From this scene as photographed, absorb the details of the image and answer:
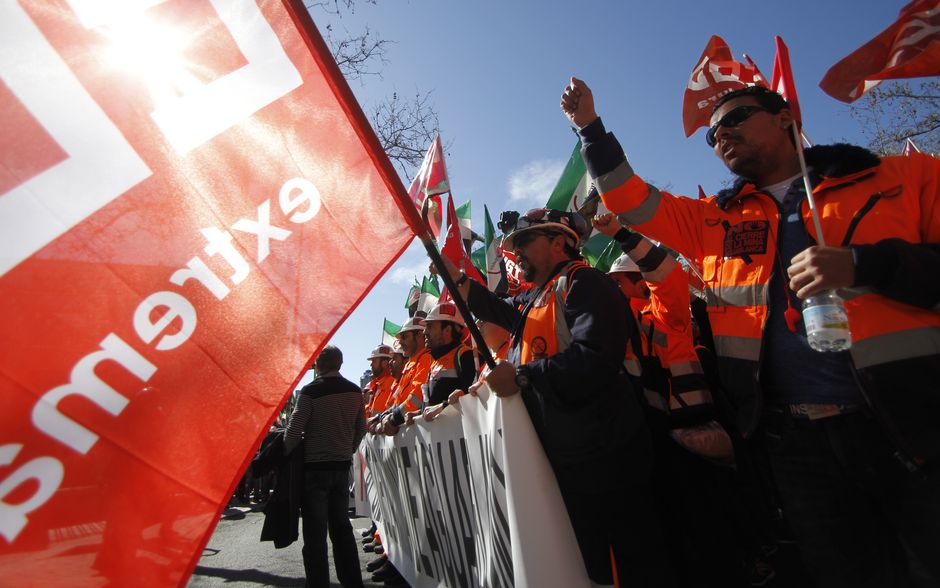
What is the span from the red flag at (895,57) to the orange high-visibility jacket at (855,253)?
89cm

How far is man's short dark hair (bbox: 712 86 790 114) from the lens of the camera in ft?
7.30

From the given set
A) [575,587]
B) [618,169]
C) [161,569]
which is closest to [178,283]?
[161,569]

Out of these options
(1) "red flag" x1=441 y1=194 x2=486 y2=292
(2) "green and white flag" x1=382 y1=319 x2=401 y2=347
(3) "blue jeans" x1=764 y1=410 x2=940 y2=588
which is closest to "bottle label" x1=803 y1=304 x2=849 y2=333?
(3) "blue jeans" x1=764 y1=410 x2=940 y2=588

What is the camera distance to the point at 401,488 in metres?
4.82

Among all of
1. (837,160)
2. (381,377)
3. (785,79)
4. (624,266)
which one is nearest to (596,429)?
(837,160)

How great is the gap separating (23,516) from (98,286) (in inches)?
21.6

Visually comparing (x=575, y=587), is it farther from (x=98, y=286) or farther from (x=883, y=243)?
(x=98, y=286)

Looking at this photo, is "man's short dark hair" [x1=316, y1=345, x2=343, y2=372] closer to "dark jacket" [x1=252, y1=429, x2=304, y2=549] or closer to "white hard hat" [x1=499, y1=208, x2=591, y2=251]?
"dark jacket" [x1=252, y1=429, x2=304, y2=549]

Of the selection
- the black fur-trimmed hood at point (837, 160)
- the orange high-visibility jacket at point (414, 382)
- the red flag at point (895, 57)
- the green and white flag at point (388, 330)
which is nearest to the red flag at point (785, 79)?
the black fur-trimmed hood at point (837, 160)

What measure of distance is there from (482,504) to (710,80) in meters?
2.29

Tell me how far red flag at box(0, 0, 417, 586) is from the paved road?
15.1ft

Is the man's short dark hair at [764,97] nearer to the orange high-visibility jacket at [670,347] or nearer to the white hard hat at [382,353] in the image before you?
the orange high-visibility jacket at [670,347]

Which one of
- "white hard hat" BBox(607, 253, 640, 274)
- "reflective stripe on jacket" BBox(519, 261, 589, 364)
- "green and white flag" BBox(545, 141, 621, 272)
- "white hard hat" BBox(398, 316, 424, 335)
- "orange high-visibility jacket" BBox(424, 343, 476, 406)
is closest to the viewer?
"reflective stripe on jacket" BBox(519, 261, 589, 364)

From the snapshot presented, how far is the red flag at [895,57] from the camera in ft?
8.11
